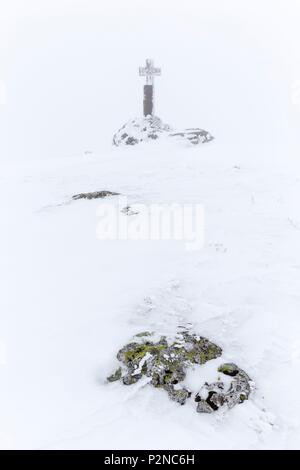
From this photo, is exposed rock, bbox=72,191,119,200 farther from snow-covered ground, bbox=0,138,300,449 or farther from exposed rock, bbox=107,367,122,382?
exposed rock, bbox=107,367,122,382

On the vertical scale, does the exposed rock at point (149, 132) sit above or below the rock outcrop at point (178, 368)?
above

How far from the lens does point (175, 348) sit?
21.0ft

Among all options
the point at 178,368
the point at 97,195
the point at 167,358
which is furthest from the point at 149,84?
the point at 178,368

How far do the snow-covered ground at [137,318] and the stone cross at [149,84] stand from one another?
30.2m

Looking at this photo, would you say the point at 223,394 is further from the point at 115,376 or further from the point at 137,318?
the point at 137,318

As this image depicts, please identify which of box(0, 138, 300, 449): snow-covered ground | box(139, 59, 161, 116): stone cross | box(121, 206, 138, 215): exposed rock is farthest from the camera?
box(139, 59, 161, 116): stone cross

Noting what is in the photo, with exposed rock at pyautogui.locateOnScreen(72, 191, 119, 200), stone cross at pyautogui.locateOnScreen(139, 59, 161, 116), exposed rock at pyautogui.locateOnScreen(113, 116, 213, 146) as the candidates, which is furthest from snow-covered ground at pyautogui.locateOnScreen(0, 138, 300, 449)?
stone cross at pyautogui.locateOnScreen(139, 59, 161, 116)

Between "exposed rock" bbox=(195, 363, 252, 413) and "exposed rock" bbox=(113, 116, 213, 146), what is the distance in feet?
97.0

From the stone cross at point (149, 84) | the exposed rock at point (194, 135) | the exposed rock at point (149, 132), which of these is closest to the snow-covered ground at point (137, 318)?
the exposed rock at point (194, 135)

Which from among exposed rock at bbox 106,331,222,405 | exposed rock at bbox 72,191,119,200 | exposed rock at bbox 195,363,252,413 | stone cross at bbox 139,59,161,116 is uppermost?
stone cross at bbox 139,59,161,116

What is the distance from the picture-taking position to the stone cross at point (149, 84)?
41656mm

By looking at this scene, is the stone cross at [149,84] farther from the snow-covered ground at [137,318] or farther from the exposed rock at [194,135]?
the snow-covered ground at [137,318]

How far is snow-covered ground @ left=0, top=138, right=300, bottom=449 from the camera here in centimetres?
539

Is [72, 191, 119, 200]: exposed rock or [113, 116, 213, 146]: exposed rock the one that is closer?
[72, 191, 119, 200]: exposed rock
